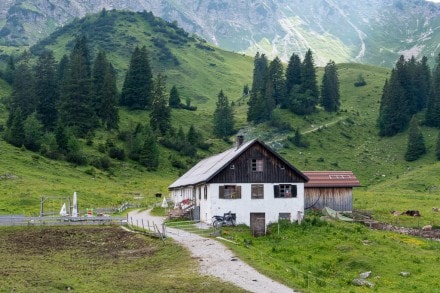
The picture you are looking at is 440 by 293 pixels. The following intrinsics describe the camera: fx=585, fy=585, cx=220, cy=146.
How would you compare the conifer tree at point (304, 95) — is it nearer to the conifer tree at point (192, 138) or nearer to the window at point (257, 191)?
the conifer tree at point (192, 138)

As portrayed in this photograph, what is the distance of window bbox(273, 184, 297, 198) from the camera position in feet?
190

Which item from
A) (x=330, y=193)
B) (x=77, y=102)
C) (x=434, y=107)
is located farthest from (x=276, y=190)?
(x=434, y=107)

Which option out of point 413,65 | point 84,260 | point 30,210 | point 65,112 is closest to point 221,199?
point 84,260

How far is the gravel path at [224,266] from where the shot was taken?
3148 centimetres

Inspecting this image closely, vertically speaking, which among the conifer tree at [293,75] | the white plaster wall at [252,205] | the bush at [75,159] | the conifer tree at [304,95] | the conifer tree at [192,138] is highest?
the conifer tree at [293,75]

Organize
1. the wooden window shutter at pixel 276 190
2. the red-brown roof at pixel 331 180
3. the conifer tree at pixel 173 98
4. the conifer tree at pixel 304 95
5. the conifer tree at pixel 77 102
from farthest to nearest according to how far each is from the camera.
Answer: the conifer tree at pixel 173 98
the conifer tree at pixel 304 95
the conifer tree at pixel 77 102
the red-brown roof at pixel 331 180
the wooden window shutter at pixel 276 190

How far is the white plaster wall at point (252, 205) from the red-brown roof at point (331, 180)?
39.5 feet

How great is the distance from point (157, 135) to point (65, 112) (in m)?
20.8

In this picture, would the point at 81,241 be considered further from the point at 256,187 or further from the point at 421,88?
the point at 421,88

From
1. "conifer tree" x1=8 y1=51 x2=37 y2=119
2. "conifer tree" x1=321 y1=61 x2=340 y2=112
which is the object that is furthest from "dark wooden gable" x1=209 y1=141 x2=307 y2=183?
"conifer tree" x1=321 y1=61 x2=340 y2=112

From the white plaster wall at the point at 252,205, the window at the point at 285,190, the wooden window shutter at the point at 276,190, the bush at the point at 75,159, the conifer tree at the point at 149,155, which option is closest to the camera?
the white plaster wall at the point at 252,205

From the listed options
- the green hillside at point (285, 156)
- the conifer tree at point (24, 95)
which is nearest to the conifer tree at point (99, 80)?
the green hillside at point (285, 156)

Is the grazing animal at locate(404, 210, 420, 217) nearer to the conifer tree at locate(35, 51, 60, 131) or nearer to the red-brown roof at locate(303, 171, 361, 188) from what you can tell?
the red-brown roof at locate(303, 171, 361, 188)

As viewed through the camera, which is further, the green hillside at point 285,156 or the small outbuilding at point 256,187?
the green hillside at point 285,156
